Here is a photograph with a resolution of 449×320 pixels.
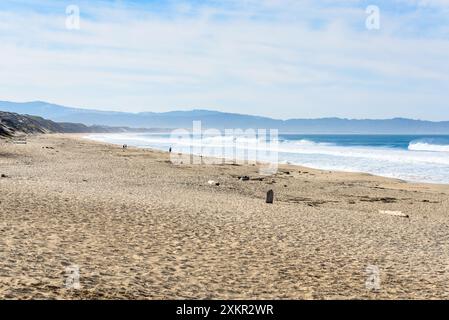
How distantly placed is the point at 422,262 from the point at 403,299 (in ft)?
13.4

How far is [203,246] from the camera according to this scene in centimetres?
1468

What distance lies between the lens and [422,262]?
1451 centimetres

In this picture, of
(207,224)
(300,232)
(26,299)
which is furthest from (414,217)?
(26,299)

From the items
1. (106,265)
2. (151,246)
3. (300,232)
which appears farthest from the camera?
(300,232)

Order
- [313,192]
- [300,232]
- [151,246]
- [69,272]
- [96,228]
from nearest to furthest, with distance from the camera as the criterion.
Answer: [69,272] → [151,246] → [96,228] → [300,232] → [313,192]

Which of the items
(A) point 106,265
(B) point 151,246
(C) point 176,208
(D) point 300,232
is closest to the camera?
(A) point 106,265

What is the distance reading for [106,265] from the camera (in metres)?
11.8

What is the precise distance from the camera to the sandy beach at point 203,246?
1077 cm

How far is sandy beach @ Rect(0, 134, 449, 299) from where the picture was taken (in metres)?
10.8

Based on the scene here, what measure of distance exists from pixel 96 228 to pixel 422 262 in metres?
10.4

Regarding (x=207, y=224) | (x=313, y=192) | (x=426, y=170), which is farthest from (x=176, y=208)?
(x=426, y=170)

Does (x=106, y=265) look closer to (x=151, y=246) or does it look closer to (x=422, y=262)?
(x=151, y=246)

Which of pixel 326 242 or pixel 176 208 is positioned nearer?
pixel 326 242
